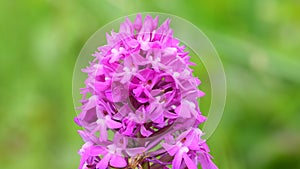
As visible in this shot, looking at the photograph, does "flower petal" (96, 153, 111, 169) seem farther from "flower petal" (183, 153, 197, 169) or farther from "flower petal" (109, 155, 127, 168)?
"flower petal" (183, 153, 197, 169)

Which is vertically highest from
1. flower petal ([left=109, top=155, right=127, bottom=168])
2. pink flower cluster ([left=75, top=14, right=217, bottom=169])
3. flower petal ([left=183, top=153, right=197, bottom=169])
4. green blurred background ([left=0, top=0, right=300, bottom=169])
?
green blurred background ([left=0, top=0, right=300, bottom=169])

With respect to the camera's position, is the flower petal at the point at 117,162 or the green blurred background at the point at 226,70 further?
the green blurred background at the point at 226,70

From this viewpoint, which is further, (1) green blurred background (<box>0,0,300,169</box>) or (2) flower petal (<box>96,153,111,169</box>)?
(1) green blurred background (<box>0,0,300,169</box>)

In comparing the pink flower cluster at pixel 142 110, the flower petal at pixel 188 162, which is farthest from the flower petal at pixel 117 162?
the flower petal at pixel 188 162

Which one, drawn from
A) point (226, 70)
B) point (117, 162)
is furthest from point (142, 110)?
point (226, 70)

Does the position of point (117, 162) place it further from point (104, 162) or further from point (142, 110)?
point (142, 110)

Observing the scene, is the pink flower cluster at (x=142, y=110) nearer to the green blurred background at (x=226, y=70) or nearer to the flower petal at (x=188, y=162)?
the flower petal at (x=188, y=162)

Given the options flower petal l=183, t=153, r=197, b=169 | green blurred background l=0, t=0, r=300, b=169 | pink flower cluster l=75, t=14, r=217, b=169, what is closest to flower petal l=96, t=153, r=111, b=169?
pink flower cluster l=75, t=14, r=217, b=169
